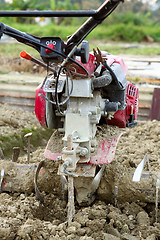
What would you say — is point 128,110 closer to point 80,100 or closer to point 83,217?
point 80,100

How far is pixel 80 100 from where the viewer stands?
2.99 m

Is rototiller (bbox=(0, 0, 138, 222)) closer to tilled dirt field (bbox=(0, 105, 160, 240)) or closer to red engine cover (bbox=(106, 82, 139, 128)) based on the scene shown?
red engine cover (bbox=(106, 82, 139, 128))

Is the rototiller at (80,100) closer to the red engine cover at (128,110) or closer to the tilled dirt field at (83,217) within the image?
the red engine cover at (128,110)

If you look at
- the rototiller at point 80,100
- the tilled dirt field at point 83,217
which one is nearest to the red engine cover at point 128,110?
the rototiller at point 80,100

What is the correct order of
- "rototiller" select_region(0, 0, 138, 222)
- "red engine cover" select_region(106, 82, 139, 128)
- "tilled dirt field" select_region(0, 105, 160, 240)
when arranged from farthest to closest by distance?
"red engine cover" select_region(106, 82, 139, 128) → "tilled dirt field" select_region(0, 105, 160, 240) → "rototiller" select_region(0, 0, 138, 222)

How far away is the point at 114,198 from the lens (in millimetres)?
3422

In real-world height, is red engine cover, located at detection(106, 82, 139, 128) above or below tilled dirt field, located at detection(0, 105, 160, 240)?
above

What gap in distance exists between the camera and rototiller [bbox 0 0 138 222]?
2430mm

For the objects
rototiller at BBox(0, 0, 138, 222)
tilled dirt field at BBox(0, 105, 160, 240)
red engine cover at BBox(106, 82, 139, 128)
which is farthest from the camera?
red engine cover at BBox(106, 82, 139, 128)

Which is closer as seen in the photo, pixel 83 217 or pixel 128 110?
pixel 83 217

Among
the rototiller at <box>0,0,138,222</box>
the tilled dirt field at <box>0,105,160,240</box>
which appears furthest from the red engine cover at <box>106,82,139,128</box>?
the tilled dirt field at <box>0,105,160,240</box>

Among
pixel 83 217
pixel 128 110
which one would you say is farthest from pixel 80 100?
pixel 83 217

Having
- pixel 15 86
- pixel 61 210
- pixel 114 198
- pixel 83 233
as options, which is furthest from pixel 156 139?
pixel 15 86

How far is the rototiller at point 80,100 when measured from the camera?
7.97 feet
